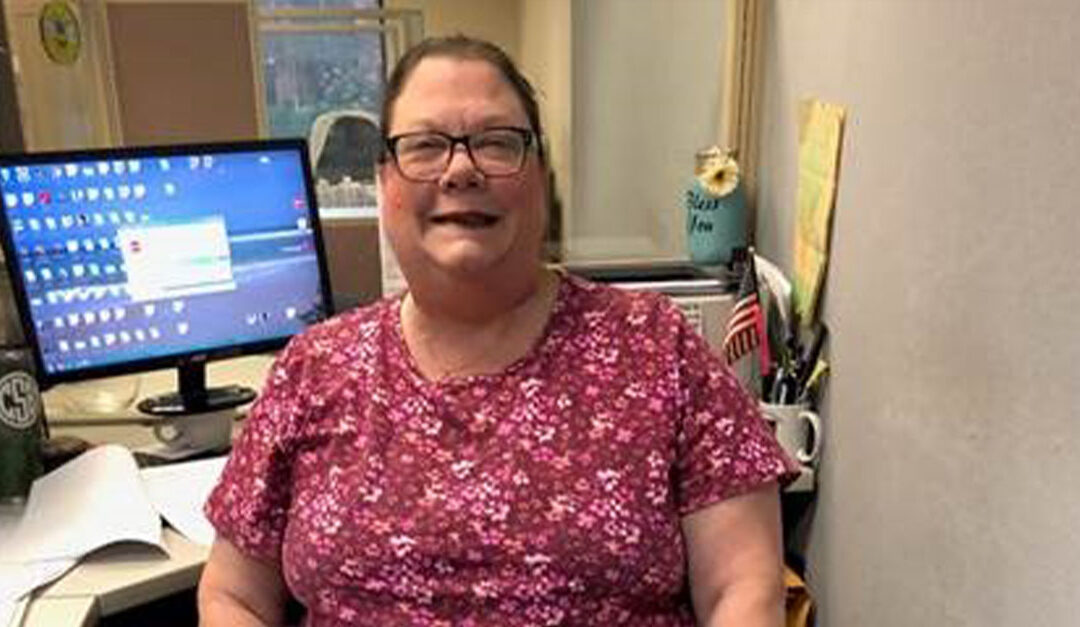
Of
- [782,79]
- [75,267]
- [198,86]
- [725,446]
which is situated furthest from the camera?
[198,86]

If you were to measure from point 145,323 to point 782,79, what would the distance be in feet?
3.74

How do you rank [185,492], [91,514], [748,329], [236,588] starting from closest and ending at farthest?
1. [236,588]
2. [91,514]
3. [185,492]
4. [748,329]

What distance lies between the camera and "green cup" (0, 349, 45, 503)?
1386mm

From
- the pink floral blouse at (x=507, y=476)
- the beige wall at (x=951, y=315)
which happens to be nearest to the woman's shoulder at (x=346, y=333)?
the pink floral blouse at (x=507, y=476)

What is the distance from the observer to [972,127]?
3.77 feet

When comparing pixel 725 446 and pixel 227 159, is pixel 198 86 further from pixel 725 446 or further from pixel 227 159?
pixel 725 446

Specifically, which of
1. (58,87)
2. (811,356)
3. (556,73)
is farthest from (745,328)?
(556,73)

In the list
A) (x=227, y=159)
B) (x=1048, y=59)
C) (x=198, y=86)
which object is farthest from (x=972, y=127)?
(x=198, y=86)

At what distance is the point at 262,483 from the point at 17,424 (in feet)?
1.45

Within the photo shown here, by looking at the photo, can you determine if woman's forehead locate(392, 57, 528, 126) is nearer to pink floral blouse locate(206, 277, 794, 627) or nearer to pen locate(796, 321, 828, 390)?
pink floral blouse locate(206, 277, 794, 627)

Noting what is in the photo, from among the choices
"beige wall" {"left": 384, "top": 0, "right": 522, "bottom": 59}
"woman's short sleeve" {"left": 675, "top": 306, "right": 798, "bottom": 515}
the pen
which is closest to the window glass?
"beige wall" {"left": 384, "top": 0, "right": 522, "bottom": 59}

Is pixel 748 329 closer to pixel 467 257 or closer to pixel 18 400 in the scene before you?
pixel 467 257

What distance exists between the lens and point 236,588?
122 cm

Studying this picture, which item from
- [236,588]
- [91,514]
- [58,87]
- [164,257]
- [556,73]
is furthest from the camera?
[556,73]
